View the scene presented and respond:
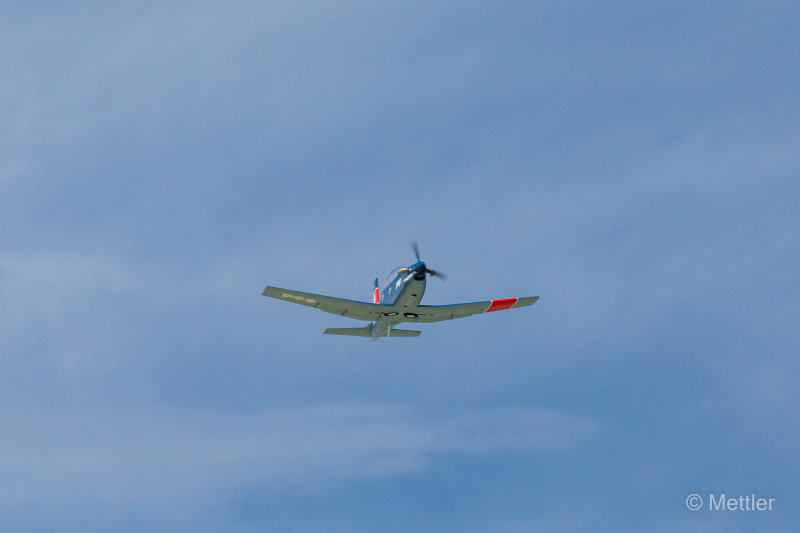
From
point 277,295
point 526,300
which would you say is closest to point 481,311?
point 526,300

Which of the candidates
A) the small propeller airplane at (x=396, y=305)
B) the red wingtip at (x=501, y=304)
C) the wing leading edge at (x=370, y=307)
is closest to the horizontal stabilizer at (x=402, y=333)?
the small propeller airplane at (x=396, y=305)

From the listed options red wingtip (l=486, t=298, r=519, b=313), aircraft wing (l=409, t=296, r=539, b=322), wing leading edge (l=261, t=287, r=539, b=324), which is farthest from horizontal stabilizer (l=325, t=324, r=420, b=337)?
red wingtip (l=486, t=298, r=519, b=313)

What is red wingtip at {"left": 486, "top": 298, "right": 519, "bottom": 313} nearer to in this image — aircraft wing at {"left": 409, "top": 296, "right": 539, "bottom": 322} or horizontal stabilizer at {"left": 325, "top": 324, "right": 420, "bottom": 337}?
aircraft wing at {"left": 409, "top": 296, "right": 539, "bottom": 322}

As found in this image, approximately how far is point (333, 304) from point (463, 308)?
358 inches

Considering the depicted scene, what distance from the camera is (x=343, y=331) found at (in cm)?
5594

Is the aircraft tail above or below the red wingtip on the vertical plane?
below

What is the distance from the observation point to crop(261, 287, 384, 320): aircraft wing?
50.5m

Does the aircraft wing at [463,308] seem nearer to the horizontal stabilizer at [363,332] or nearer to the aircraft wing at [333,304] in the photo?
the horizontal stabilizer at [363,332]

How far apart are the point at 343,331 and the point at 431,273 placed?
919 cm

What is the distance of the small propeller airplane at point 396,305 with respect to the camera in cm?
4991

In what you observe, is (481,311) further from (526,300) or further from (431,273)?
(431,273)

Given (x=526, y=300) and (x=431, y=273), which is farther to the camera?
(x=526, y=300)

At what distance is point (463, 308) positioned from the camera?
181 ft

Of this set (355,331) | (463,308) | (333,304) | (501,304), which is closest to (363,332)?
(355,331)
